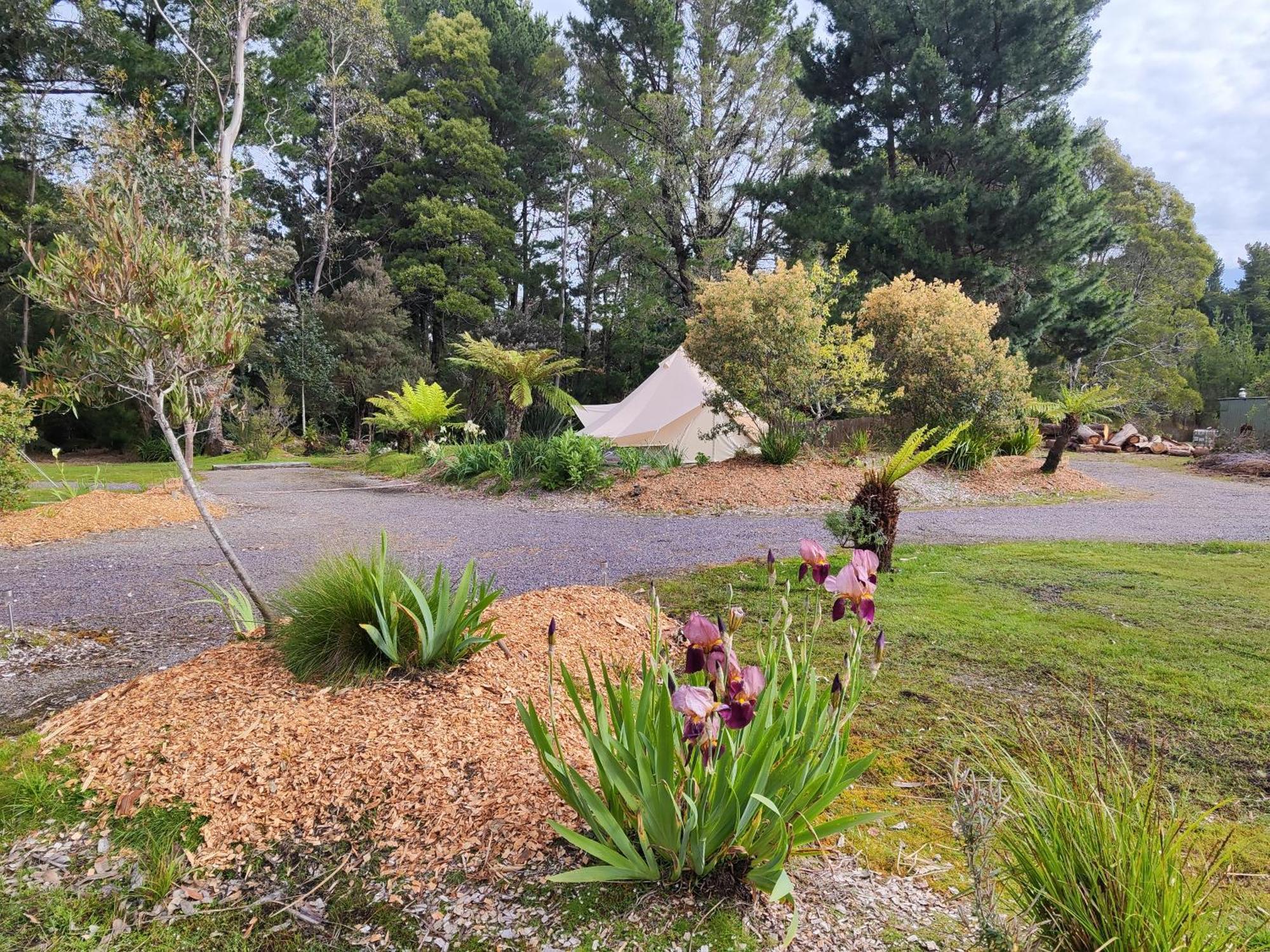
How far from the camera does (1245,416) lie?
15.7 metres

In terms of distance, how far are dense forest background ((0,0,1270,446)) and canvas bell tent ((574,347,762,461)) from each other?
5593 millimetres

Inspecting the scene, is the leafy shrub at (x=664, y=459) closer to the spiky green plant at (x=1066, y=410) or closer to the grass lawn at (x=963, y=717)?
the grass lawn at (x=963, y=717)

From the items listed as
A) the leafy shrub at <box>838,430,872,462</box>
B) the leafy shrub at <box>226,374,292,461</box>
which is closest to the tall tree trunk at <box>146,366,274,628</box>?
the leafy shrub at <box>838,430,872,462</box>

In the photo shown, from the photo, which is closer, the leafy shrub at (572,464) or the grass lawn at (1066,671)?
the grass lawn at (1066,671)

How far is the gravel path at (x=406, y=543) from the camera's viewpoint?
10.00 feet

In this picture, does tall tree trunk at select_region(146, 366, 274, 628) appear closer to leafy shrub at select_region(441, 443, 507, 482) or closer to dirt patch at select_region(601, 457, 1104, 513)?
dirt patch at select_region(601, 457, 1104, 513)

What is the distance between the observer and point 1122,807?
1106mm

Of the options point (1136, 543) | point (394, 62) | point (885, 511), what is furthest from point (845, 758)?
point (394, 62)

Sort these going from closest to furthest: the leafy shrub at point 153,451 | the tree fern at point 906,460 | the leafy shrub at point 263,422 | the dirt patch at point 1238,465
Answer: the tree fern at point 906,460
the dirt patch at point 1238,465
the leafy shrub at point 263,422
the leafy shrub at point 153,451

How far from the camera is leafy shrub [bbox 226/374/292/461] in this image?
15820mm

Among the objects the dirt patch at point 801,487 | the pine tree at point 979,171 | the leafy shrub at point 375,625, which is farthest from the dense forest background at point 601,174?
the leafy shrub at point 375,625

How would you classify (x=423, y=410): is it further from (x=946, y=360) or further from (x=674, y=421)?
(x=946, y=360)

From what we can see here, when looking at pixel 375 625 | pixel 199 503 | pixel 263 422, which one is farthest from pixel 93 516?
pixel 263 422

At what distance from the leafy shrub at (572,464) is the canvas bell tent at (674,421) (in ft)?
9.82
